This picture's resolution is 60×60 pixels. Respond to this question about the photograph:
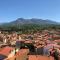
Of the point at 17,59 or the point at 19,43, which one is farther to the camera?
the point at 19,43

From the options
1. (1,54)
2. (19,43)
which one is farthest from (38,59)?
(19,43)

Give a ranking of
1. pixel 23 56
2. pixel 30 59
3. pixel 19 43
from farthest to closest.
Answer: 1. pixel 19 43
2. pixel 23 56
3. pixel 30 59

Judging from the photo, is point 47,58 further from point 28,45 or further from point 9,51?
point 28,45

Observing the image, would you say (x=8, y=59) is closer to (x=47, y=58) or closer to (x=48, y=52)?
(x=47, y=58)

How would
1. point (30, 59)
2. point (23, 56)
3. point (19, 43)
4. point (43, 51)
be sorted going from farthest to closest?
point (19, 43) → point (43, 51) → point (23, 56) → point (30, 59)

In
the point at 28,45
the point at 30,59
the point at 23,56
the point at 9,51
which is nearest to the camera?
the point at 30,59

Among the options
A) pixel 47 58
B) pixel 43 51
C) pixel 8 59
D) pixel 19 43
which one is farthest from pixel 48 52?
pixel 19 43

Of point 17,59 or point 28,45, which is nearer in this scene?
point 17,59

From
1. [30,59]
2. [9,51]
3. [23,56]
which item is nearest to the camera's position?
[30,59]
